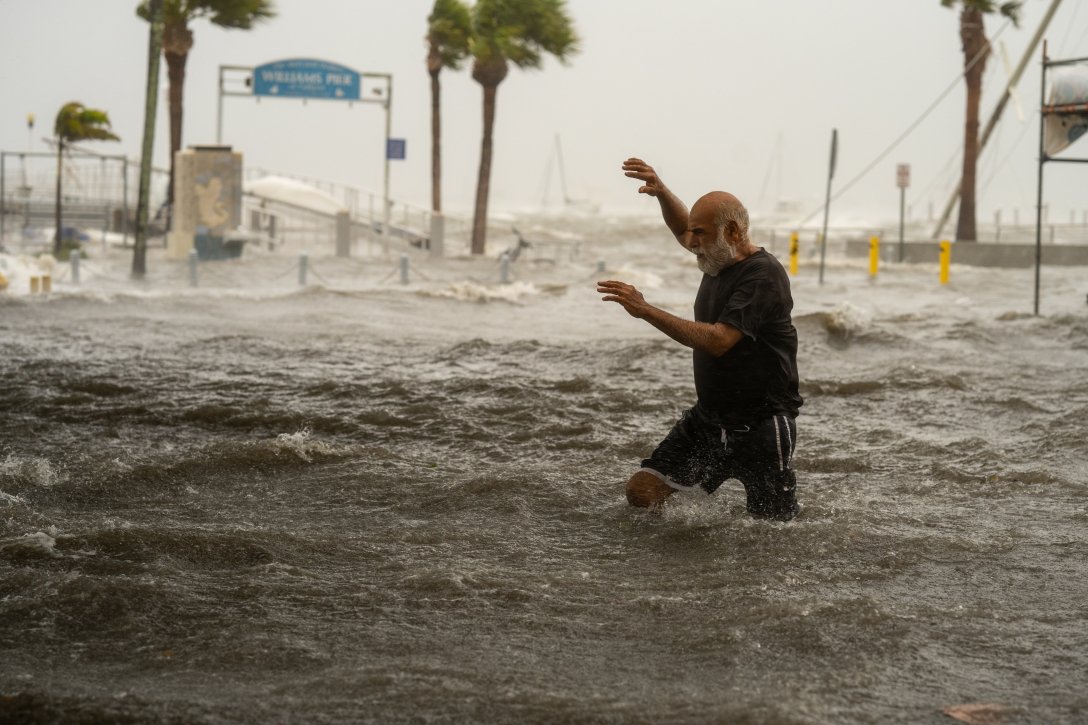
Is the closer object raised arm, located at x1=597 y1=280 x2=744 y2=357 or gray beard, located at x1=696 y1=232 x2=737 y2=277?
raised arm, located at x1=597 y1=280 x2=744 y2=357

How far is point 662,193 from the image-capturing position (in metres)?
5.86

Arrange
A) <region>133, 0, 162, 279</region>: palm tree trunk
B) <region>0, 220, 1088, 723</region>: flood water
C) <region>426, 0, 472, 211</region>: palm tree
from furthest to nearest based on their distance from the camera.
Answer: <region>426, 0, 472, 211</region>: palm tree, <region>133, 0, 162, 279</region>: palm tree trunk, <region>0, 220, 1088, 723</region>: flood water

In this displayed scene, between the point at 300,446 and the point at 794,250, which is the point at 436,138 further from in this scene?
the point at 300,446

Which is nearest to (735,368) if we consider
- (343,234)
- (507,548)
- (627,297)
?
(627,297)

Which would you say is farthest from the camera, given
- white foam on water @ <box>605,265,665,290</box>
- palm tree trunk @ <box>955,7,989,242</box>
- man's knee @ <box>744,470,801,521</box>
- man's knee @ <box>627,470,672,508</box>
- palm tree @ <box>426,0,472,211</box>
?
palm tree @ <box>426,0,472,211</box>

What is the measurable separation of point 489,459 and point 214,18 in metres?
30.8

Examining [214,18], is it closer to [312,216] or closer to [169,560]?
[312,216]

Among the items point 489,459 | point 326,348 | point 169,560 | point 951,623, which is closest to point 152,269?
point 326,348

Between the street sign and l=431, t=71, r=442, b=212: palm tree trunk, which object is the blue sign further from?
the street sign

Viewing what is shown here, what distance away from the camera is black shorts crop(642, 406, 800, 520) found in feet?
18.1

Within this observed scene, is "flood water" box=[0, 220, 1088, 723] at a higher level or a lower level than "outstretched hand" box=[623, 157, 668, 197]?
lower

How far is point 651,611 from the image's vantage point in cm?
498

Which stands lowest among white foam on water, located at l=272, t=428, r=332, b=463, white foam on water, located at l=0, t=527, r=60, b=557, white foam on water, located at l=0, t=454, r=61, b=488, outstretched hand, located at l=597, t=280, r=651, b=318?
white foam on water, located at l=0, t=527, r=60, b=557

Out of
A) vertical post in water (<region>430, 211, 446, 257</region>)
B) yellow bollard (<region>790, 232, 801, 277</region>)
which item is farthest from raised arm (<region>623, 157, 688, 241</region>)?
vertical post in water (<region>430, 211, 446, 257</region>)
